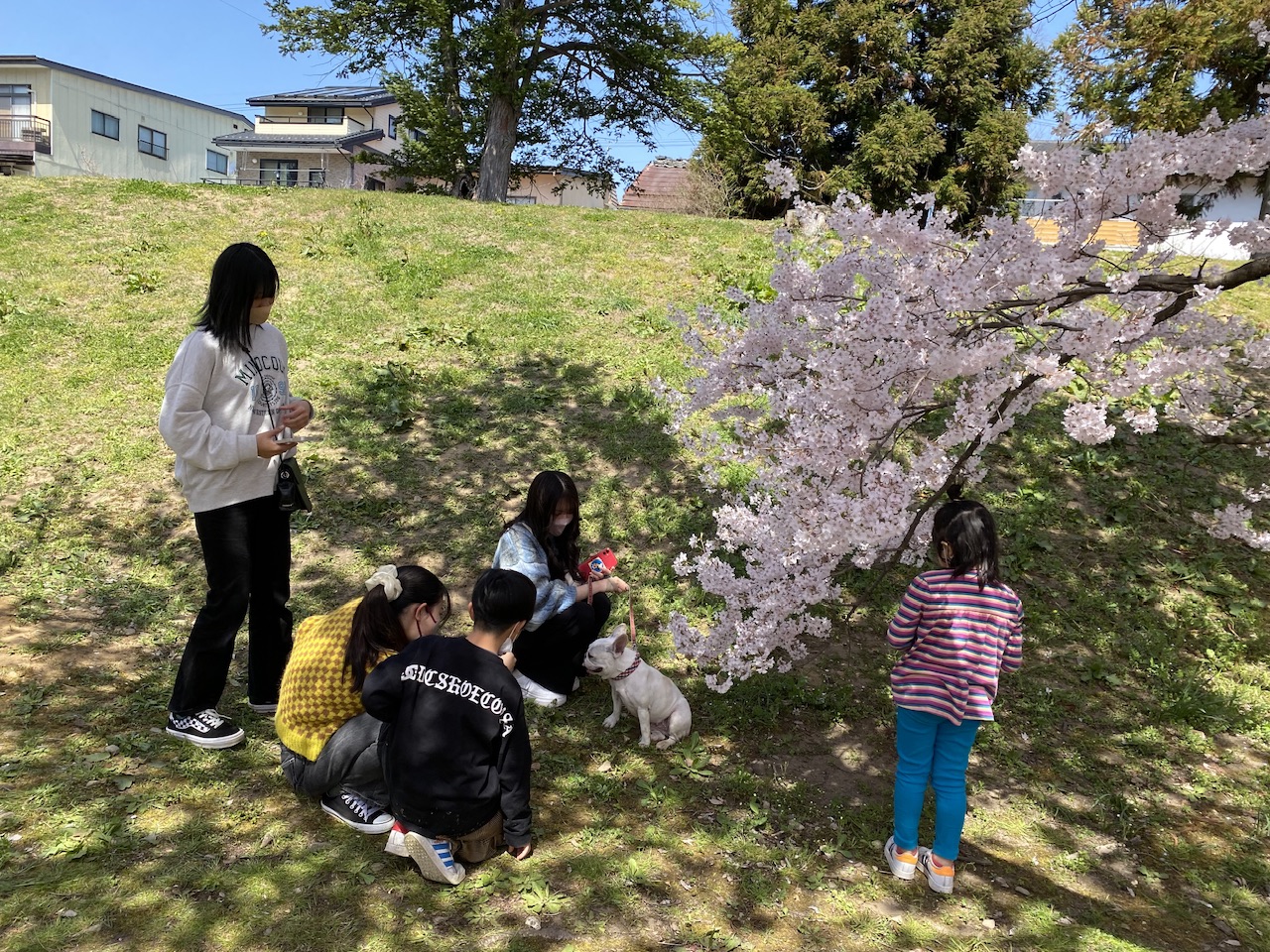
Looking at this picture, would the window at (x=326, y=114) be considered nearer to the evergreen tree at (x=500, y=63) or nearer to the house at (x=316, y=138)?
the house at (x=316, y=138)

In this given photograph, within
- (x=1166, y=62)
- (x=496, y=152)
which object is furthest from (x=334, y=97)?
(x=1166, y=62)

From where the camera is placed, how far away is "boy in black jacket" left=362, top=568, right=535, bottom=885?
293 centimetres

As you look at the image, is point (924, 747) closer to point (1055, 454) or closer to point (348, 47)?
point (1055, 454)

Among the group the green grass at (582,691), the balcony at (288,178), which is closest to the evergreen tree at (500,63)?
the green grass at (582,691)

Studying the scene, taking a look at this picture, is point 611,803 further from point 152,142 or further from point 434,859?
point 152,142

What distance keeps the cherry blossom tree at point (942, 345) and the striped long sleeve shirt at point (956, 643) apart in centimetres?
33

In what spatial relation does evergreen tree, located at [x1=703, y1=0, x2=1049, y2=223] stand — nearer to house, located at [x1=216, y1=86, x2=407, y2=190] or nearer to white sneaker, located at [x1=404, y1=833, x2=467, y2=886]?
house, located at [x1=216, y1=86, x2=407, y2=190]

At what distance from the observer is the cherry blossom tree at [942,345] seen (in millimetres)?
3316

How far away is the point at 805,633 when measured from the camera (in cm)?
516

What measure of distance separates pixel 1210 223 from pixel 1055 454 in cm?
372

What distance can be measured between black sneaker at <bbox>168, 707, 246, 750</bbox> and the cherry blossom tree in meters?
2.11

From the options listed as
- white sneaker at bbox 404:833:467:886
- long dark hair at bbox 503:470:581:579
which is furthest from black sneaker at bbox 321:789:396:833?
long dark hair at bbox 503:470:581:579

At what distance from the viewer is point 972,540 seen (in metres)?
3.13

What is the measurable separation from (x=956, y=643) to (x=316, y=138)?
37.1 meters
